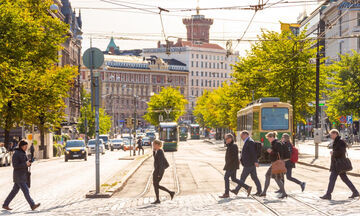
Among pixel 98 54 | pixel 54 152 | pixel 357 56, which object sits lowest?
pixel 54 152

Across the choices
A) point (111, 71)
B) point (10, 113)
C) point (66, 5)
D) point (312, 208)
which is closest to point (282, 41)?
point (10, 113)

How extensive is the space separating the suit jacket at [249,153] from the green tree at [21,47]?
59.4ft

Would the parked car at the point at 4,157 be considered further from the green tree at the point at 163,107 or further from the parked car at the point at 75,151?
the green tree at the point at 163,107

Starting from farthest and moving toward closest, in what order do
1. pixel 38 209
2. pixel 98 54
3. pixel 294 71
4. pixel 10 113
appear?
pixel 294 71 → pixel 10 113 → pixel 98 54 → pixel 38 209

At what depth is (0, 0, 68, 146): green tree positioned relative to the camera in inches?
1384

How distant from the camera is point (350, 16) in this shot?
92062 mm

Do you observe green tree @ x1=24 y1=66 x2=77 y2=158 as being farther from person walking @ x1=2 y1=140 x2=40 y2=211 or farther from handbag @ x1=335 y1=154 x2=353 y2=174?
handbag @ x1=335 y1=154 x2=353 y2=174

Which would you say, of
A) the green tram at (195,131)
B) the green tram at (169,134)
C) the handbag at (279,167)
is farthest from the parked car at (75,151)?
the green tram at (195,131)

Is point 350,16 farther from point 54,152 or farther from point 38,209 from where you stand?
point 38,209

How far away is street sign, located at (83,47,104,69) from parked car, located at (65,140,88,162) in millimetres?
34968

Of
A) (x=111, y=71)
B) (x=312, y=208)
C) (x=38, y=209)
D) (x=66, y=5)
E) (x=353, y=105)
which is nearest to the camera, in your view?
(x=312, y=208)

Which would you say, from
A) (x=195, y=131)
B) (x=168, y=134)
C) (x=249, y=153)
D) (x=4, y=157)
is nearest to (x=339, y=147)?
(x=249, y=153)

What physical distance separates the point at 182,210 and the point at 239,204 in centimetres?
157

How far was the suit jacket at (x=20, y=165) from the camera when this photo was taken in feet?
53.8
